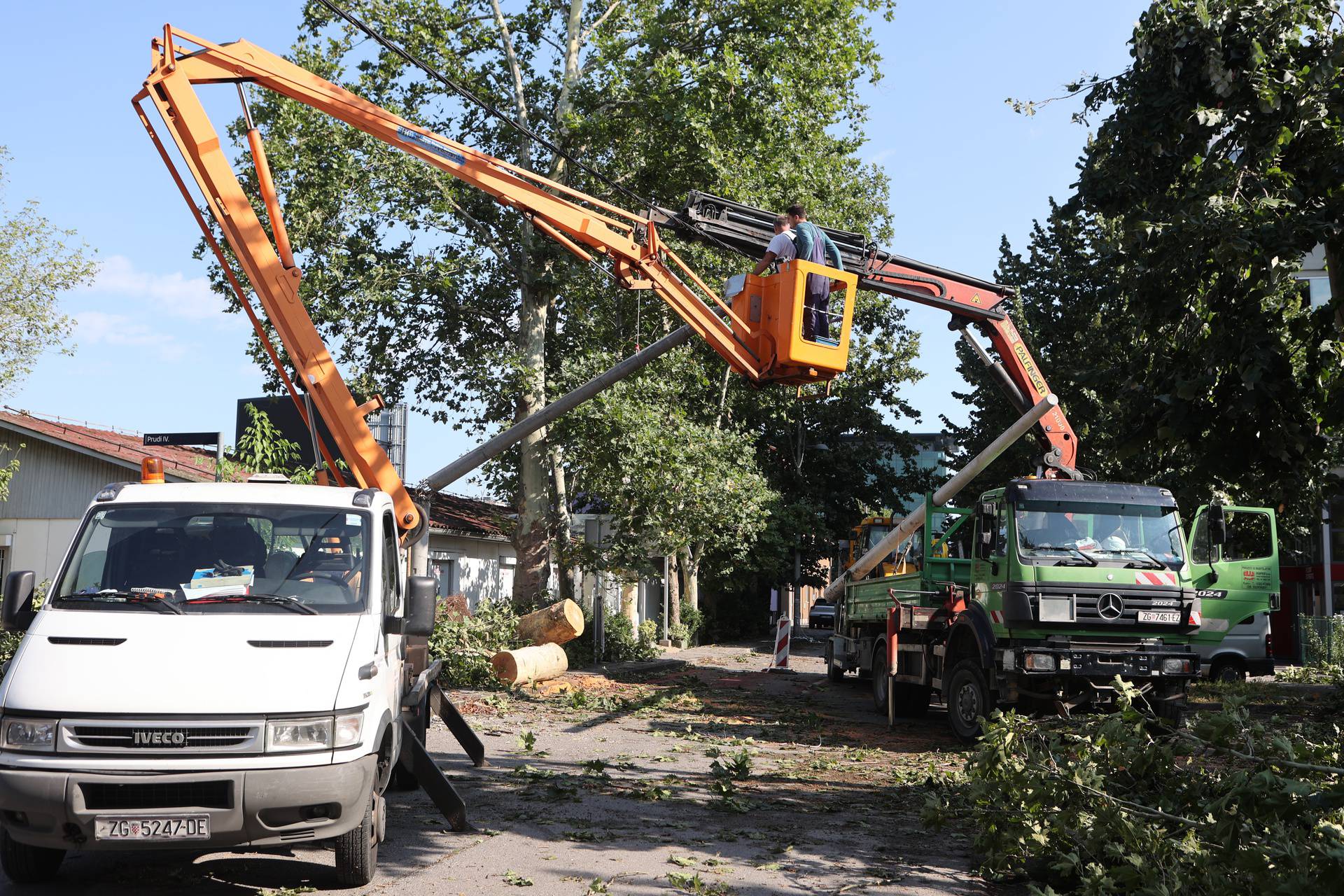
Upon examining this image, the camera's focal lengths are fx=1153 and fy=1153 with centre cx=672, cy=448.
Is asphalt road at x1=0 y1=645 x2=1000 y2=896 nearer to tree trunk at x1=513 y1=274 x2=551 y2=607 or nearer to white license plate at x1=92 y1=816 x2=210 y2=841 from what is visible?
white license plate at x1=92 y1=816 x2=210 y2=841

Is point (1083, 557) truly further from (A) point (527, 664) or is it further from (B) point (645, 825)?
(A) point (527, 664)

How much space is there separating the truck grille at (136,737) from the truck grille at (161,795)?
0.16 meters

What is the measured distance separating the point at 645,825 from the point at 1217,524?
8696mm

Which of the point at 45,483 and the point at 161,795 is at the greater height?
the point at 45,483

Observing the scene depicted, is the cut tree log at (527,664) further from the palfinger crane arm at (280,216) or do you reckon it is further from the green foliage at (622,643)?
the palfinger crane arm at (280,216)

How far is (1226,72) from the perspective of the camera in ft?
34.2

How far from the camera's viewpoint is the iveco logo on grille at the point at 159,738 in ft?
18.9

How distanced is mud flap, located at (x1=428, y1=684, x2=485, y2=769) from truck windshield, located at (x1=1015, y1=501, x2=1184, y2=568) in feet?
20.7

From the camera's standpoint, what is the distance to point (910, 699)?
16.8 meters

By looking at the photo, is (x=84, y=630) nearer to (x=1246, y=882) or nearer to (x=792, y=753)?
(x=1246, y=882)

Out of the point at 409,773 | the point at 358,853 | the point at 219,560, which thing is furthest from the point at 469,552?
the point at 358,853

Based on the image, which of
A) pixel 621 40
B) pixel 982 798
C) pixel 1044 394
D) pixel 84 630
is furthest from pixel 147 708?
pixel 621 40

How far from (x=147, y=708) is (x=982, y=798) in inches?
202

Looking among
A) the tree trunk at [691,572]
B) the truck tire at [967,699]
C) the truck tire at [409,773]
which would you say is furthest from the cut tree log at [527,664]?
the tree trunk at [691,572]
